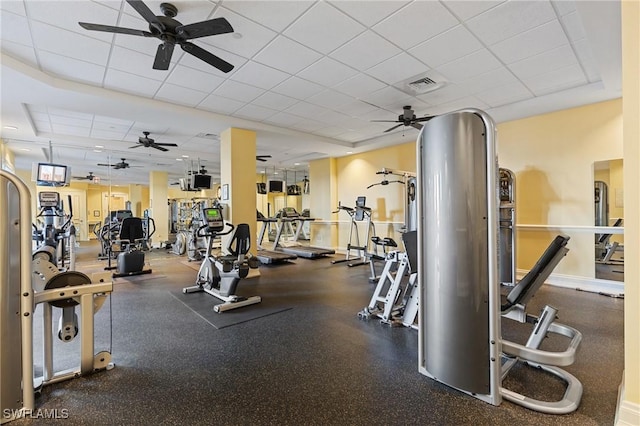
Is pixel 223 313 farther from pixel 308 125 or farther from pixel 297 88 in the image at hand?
pixel 308 125

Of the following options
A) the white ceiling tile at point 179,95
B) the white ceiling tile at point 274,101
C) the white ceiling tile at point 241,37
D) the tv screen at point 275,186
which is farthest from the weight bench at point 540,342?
the tv screen at point 275,186

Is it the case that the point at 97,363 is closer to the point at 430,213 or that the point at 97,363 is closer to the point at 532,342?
the point at 430,213

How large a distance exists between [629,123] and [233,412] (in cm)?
272

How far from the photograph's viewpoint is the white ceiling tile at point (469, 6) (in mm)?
2455

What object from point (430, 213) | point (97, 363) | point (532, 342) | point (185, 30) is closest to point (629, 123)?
point (430, 213)

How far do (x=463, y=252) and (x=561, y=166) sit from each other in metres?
4.23

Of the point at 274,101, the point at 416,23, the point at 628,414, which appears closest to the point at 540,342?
the point at 628,414

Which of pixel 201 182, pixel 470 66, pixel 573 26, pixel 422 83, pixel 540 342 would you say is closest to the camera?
pixel 540 342

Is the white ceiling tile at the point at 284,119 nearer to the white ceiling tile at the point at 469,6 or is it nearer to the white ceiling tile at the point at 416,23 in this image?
the white ceiling tile at the point at 416,23

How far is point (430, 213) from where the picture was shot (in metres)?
2.06

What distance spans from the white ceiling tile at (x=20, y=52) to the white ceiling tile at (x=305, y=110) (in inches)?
122

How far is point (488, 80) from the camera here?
3.88 metres

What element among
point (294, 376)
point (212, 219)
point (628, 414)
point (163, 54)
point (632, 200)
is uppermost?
point (163, 54)

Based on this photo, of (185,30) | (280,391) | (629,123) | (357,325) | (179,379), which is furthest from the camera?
(357,325)
